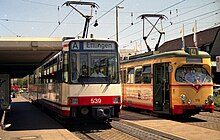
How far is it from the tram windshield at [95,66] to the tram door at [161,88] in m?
3.48

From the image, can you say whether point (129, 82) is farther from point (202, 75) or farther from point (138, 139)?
point (138, 139)

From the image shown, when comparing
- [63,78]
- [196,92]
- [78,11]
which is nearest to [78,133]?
[63,78]

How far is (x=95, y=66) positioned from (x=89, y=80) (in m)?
0.56

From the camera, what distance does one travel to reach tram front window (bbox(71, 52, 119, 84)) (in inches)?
525

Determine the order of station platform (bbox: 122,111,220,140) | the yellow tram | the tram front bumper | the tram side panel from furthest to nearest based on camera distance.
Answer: the tram side panel → the yellow tram → the tram front bumper → station platform (bbox: 122,111,220,140)

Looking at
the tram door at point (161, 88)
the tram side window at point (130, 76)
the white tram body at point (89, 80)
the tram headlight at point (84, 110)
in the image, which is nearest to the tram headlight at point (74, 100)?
the white tram body at point (89, 80)

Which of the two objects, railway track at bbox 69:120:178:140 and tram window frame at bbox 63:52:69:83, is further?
tram window frame at bbox 63:52:69:83

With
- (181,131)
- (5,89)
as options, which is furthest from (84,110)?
(5,89)

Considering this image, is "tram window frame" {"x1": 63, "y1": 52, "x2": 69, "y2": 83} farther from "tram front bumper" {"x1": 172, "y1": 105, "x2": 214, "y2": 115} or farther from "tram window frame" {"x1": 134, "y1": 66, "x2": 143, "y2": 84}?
"tram window frame" {"x1": 134, "y1": 66, "x2": 143, "y2": 84}

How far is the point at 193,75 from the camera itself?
16125 mm

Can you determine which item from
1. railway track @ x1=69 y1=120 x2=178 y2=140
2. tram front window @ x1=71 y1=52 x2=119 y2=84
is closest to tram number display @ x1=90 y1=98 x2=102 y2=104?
tram front window @ x1=71 y1=52 x2=119 y2=84

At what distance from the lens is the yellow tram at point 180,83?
15750 millimetres

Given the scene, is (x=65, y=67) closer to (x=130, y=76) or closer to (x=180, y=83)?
(x=180, y=83)

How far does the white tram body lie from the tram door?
3.39 m
